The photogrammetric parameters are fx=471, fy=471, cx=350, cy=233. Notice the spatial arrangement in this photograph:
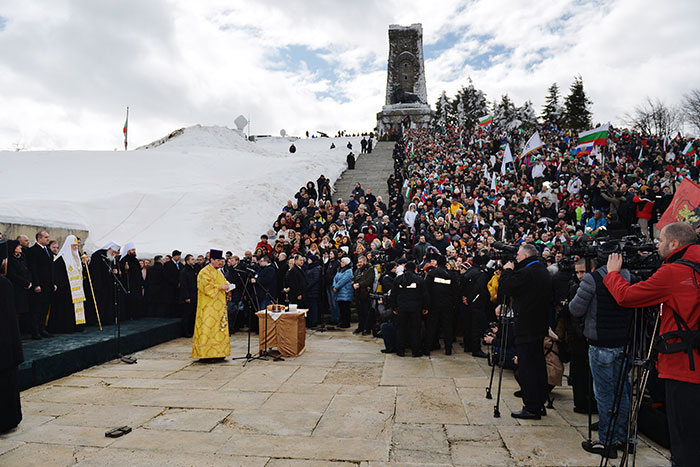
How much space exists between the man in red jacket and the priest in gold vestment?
22.0ft

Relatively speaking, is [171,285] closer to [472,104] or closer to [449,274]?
[449,274]

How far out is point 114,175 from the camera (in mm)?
22000

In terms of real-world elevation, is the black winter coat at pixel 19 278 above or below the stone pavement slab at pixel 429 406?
above

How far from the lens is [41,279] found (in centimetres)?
899

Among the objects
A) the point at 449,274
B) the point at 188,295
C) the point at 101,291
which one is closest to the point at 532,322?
the point at 449,274

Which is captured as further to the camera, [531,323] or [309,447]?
[531,323]

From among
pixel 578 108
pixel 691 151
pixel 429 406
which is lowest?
pixel 429 406

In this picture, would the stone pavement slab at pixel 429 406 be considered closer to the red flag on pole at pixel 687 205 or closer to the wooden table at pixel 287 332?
the wooden table at pixel 287 332

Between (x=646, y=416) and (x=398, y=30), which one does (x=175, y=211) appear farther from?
(x=398, y=30)

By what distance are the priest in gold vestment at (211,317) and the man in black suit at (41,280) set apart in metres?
3.00

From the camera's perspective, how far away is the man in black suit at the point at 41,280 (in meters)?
8.73

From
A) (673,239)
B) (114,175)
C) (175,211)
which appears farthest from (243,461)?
(114,175)

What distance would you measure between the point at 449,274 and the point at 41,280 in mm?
7810

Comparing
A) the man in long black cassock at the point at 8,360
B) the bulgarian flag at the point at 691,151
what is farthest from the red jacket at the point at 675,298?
the bulgarian flag at the point at 691,151
